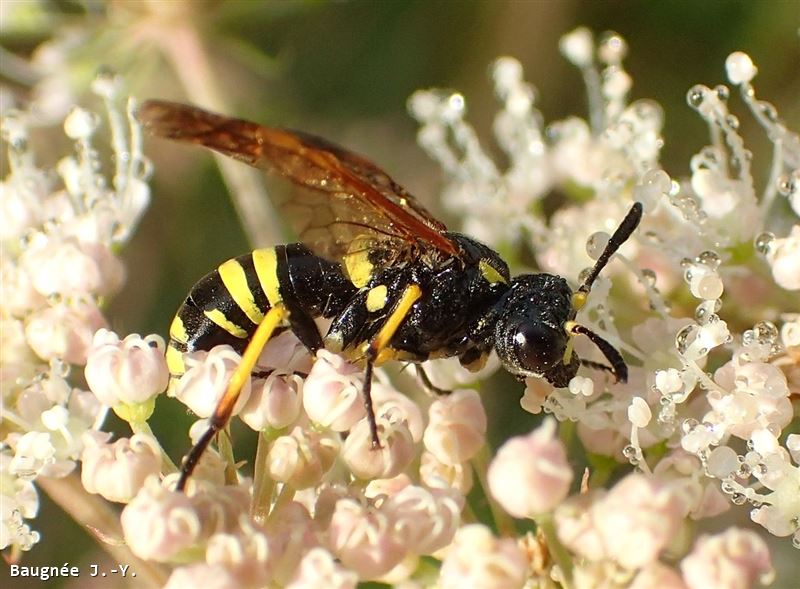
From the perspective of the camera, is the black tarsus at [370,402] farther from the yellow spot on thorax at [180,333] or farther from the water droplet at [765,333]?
the water droplet at [765,333]

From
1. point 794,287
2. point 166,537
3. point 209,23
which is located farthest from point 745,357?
point 209,23

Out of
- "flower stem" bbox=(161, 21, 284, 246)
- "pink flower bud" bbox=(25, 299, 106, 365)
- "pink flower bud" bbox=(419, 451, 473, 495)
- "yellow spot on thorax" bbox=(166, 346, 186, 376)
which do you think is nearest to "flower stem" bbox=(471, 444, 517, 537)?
"pink flower bud" bbox=(419, 451, 473, 495)

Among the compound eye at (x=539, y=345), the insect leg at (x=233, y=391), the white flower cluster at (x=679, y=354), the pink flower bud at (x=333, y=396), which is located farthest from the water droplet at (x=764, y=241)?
the insect leg at (x=233, y=391)

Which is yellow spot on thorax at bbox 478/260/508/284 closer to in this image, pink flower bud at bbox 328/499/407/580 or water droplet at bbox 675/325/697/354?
water droplet at bbox 675/325/697/354

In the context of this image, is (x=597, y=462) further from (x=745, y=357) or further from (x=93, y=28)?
(x=93, y=28)

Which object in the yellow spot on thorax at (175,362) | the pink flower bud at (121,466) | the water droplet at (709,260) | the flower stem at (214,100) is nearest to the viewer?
the pink flower bud at (121,466)

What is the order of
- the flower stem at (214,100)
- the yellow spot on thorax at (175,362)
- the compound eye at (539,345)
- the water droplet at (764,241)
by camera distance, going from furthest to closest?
the flower stem at (214,100) < the water droplet at (764,241) < the yellow spot on thorax at (175,362) < the compound eye at (539,345)
